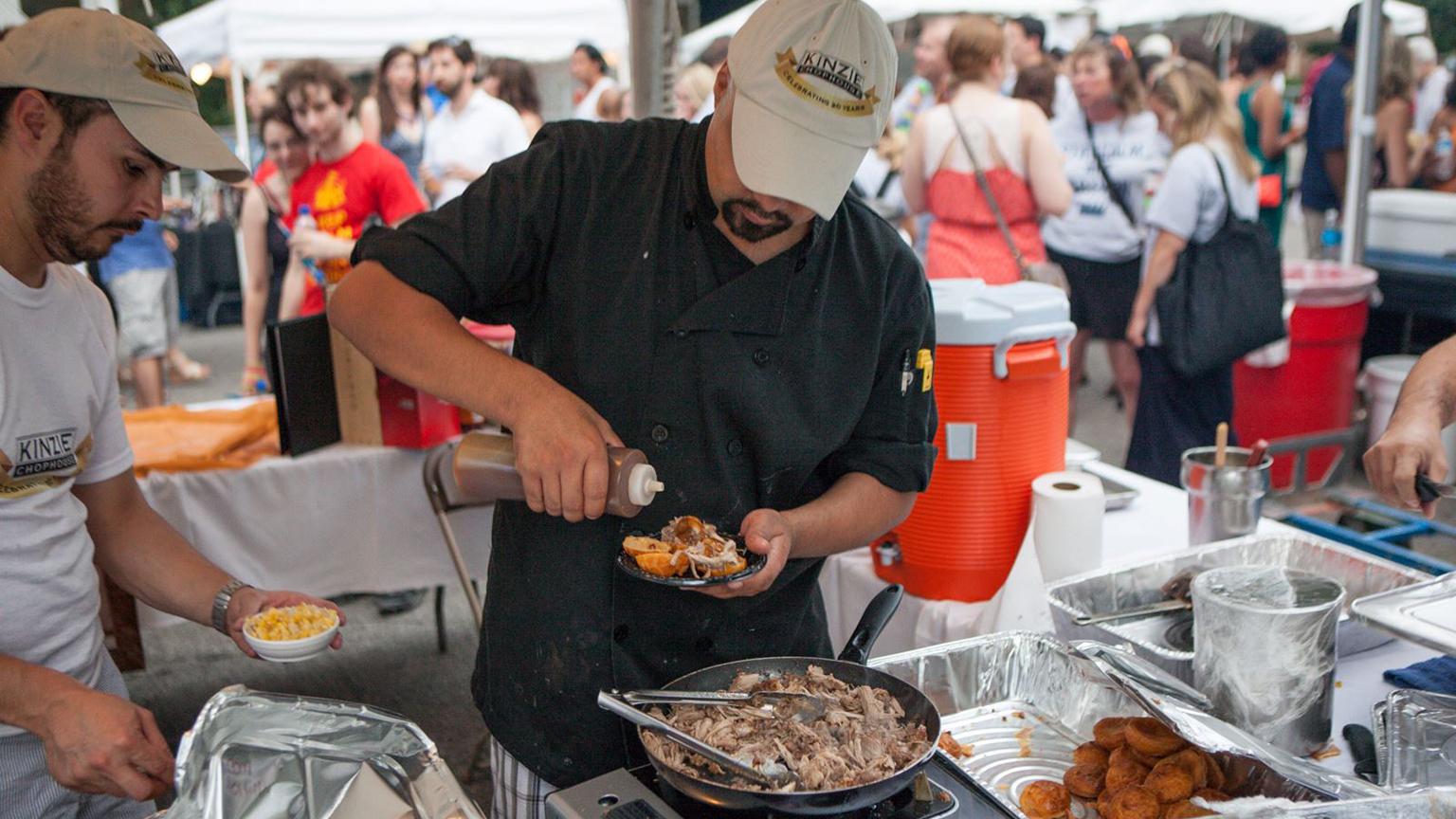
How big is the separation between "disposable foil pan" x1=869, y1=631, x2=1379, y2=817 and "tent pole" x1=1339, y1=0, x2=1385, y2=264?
4377 millimetres

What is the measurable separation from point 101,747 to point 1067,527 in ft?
5.32

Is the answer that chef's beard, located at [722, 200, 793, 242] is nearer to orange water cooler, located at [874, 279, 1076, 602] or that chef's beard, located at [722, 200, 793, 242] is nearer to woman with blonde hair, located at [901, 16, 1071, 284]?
orange water cooler, located at [874, 279, 1076, 602]

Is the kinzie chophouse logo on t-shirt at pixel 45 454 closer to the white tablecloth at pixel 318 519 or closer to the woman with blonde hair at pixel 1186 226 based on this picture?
the white tablecloth at pixel 318 519

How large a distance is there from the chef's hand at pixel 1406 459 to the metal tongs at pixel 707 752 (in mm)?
1117

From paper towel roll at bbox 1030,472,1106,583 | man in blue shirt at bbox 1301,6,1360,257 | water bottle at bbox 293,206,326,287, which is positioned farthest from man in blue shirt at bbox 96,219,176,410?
man in blue shirt at bbox 1301,6,1360,257

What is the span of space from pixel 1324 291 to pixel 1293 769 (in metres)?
4.15

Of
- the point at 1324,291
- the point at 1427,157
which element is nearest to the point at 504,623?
the point at 1324,291

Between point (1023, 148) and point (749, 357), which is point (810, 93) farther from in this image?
point (1023, 148)

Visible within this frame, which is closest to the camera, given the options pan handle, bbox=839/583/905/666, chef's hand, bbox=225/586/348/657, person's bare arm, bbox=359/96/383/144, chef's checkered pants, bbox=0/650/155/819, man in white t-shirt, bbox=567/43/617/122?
pan handle, bbox=839/583/905/666

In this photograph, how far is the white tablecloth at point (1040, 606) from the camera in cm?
186

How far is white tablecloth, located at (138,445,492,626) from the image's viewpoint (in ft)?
11.0

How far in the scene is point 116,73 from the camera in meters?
1.63

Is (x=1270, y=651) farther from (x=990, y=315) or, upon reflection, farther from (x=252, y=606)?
(x=252, y=606)

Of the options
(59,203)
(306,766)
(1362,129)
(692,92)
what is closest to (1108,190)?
(1362,129)
